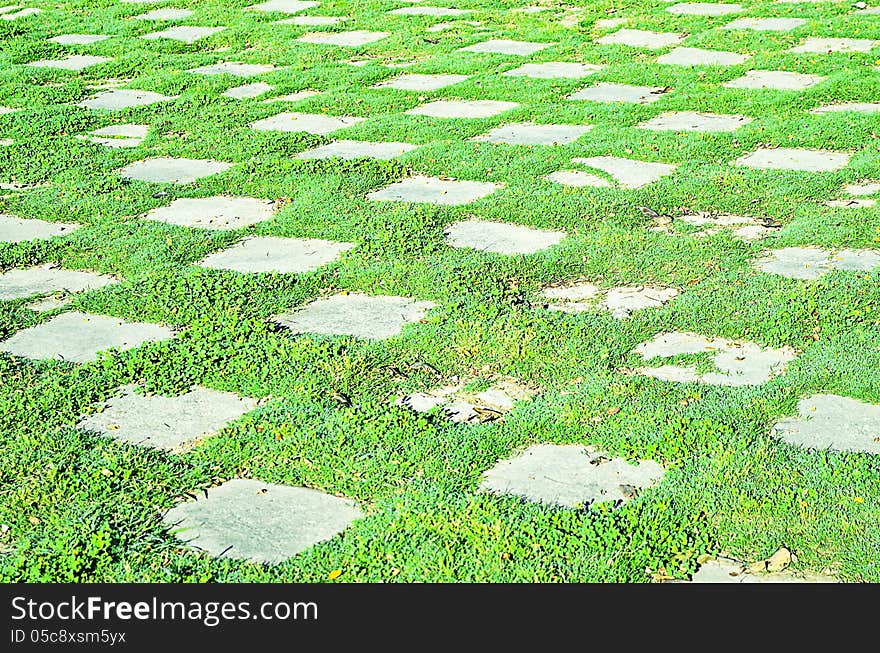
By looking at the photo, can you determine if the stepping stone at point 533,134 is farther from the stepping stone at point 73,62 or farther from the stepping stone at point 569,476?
the stepping stone at point 73,62

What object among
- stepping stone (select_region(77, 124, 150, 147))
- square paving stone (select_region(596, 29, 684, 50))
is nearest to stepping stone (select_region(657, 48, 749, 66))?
square paving stone (select_region(596, 29, 684, 50))

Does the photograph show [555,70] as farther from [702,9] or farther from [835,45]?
[702,9]

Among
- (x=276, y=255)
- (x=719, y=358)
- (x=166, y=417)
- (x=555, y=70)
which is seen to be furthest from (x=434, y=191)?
(x=555, y=70)

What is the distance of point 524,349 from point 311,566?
1173 mm

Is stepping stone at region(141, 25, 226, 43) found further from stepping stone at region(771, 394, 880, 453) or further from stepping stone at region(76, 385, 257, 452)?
stepping stone at region(771, 394, 880, 453)

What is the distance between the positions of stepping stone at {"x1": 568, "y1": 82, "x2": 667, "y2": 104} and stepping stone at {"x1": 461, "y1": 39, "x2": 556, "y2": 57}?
1.12 metres

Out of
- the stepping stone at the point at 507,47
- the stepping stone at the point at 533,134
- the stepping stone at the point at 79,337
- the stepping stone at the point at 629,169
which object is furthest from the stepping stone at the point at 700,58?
the stepping stone at the point at 79,337

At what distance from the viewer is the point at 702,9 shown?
8.55m

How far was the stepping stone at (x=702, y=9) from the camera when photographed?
27.5ft

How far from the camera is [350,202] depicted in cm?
467

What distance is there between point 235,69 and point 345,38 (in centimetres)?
119

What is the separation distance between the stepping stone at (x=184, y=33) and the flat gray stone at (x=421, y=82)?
7.87ft
